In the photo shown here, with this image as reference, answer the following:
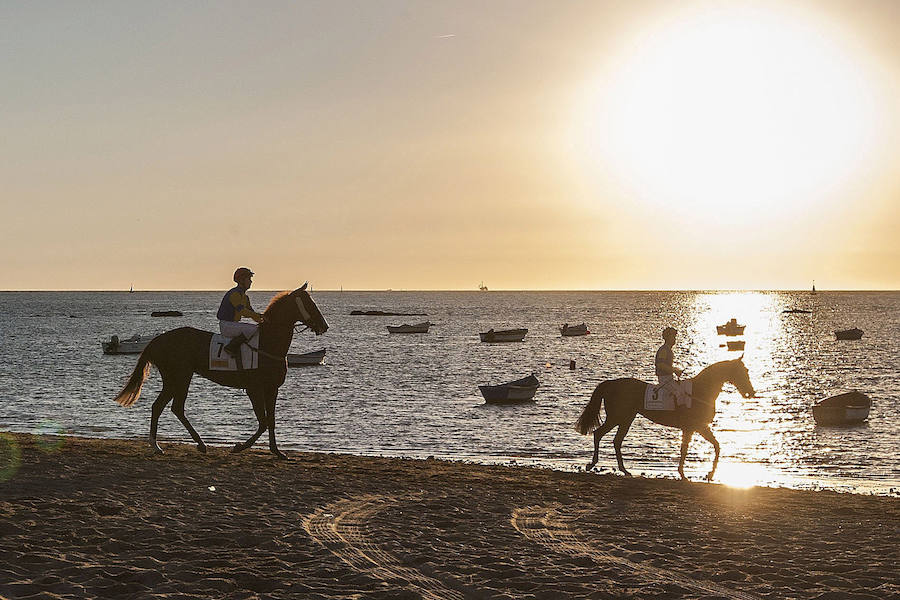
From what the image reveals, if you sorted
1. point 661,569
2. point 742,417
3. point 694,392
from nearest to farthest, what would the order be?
point 661,569 < point 694,392 < point 742,417

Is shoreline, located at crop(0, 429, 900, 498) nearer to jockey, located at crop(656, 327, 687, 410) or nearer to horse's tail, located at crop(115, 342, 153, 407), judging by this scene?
jockey, located at crop(656, 327, 687, 410)

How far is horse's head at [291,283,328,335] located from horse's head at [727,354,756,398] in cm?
871

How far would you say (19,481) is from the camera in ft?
45.4

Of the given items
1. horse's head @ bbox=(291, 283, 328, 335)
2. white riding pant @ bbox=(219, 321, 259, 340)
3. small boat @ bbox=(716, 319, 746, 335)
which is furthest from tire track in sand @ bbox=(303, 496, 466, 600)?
small boat @ bbox=(716, 319, 746, 335)

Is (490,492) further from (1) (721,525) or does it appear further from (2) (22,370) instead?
(2) (22,370)

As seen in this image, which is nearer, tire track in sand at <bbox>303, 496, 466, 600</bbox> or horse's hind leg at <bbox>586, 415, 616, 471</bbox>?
tire track in sand at <bbox>303, 496, 466, 600</bbox>

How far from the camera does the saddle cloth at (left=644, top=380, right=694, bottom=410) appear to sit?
19.3 meters

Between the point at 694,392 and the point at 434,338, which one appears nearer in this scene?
the point at 694,392

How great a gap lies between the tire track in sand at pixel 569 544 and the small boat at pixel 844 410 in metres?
28.5

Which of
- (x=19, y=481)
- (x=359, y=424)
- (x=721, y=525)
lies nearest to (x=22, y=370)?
(x=359, y=424)

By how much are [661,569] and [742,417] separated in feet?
117

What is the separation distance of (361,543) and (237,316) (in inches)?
297

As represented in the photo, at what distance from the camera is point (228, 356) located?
17.5 metres

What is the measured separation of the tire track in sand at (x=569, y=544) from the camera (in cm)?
927
